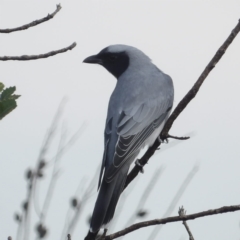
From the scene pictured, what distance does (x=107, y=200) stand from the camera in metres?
4.24

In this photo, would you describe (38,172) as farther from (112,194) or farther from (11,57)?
(11,57)

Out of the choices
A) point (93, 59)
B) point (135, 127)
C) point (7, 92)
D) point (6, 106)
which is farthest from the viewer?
point (93, 59)

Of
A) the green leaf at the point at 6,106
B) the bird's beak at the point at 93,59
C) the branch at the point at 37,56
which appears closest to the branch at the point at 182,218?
the green leaf at the point at 6,106

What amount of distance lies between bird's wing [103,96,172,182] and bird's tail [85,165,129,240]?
5cm

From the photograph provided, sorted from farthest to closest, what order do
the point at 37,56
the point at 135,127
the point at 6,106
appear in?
1. the point at 135,127
2. the point at 37,56
3. the point at 6,106

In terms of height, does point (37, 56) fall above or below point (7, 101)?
above

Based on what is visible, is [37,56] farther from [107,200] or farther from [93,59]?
[93,59]

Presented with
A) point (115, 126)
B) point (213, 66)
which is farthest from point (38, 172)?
point (213, 66)

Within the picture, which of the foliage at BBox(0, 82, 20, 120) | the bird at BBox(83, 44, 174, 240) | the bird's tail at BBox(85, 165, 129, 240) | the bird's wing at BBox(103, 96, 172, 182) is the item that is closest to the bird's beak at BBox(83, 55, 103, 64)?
the bird at BBox(83, 44, 174, 240)

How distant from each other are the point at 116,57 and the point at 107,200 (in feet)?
8.00

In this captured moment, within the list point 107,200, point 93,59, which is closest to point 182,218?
point 107,200

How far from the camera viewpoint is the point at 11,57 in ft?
9.31

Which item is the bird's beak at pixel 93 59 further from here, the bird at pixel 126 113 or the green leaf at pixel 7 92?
the green leaf at pixel 7 92

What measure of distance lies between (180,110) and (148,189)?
186 centimetres
